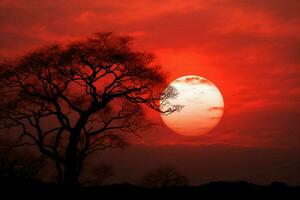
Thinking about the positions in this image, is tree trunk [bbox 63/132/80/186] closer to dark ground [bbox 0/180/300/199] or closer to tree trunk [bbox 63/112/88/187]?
tree trunk [bbox 63/112/88/187]

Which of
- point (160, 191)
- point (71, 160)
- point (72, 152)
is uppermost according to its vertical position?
point (72, 152)

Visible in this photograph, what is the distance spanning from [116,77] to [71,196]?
12.7 m

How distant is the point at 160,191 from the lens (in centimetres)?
2147

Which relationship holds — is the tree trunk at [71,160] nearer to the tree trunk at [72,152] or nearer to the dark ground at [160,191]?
the tree trunk at [72,152]

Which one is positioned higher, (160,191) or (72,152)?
(72,152)

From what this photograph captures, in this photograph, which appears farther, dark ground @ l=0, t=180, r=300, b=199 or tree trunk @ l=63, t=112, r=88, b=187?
tree trunk @ l=63, t=112, r=88, b=187

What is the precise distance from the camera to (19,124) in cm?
3316

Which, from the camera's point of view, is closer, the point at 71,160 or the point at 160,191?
the point at 160,191

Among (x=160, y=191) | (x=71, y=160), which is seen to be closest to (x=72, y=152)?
(x=71, y=160)

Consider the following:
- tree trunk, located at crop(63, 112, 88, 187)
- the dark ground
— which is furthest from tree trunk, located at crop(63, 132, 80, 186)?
the dark ground

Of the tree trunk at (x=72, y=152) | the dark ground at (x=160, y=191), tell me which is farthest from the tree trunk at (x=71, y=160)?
the dark ground at (x=160, y=191)

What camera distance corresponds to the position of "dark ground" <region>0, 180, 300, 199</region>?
20.3 metres

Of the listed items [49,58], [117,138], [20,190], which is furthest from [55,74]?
[20,190]

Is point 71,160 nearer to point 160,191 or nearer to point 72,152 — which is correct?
point 72,152
